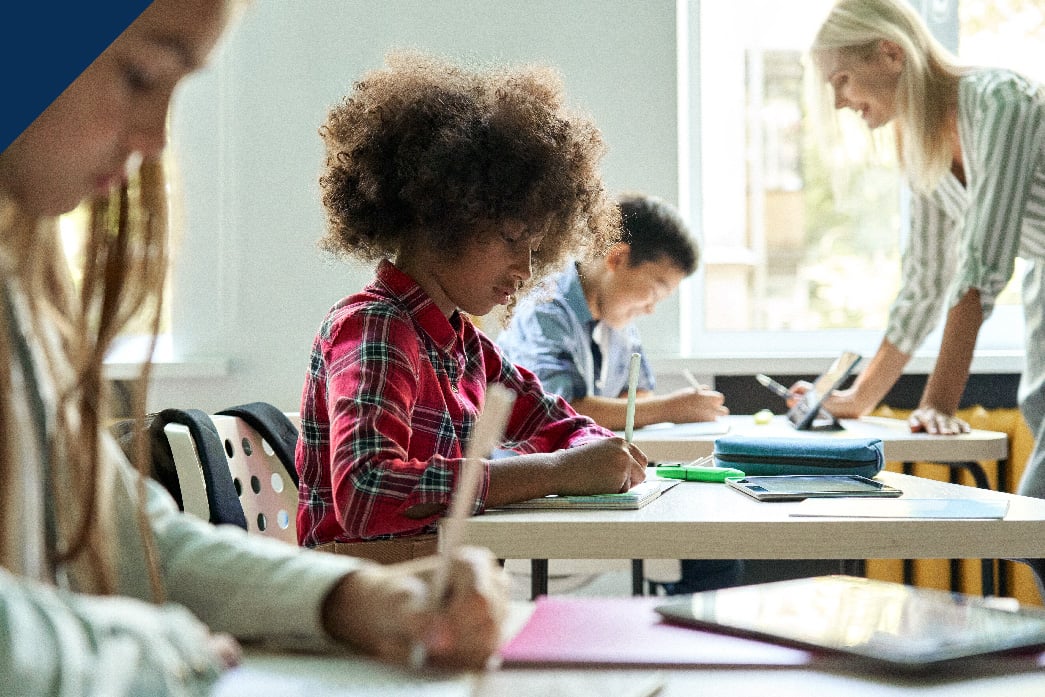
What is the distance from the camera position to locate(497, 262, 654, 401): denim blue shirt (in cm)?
238

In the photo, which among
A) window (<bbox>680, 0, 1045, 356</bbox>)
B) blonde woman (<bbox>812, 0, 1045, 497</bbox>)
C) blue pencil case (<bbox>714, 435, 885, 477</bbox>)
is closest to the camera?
blue pencil case (<bbox>714, 435, 885, 477</bbox>)

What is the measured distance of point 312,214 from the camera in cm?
327

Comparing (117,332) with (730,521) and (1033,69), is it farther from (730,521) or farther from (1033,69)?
(1033,69)

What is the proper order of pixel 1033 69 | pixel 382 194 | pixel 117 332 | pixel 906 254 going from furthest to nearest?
pixel 1033 69, pixel 906 254, pixel 382 194, pixel 117 332

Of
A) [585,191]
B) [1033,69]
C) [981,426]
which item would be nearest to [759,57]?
[1033,69]

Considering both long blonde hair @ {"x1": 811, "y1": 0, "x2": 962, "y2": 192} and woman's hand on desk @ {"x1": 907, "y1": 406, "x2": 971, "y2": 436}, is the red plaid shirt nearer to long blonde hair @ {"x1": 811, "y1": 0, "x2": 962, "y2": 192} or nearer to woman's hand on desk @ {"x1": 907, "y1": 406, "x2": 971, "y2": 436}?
woman's hand on desk @ {"x1": 907, "y1": 406, "x2": 971, "y2": 436}

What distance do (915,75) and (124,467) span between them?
207 cm

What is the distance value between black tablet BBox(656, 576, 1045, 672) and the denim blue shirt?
4.84 feet

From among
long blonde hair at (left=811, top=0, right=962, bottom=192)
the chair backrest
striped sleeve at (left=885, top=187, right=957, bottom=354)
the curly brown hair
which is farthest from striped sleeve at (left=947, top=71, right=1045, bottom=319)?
the chair backrest

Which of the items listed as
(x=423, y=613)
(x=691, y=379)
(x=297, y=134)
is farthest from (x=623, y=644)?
(x=297, y=134)

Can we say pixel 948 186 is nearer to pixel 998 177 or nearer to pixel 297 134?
pixel 998 177

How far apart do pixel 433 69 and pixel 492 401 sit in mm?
1291

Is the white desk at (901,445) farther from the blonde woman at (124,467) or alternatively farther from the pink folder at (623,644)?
the blonde woman at (124,467)

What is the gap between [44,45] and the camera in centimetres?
100
